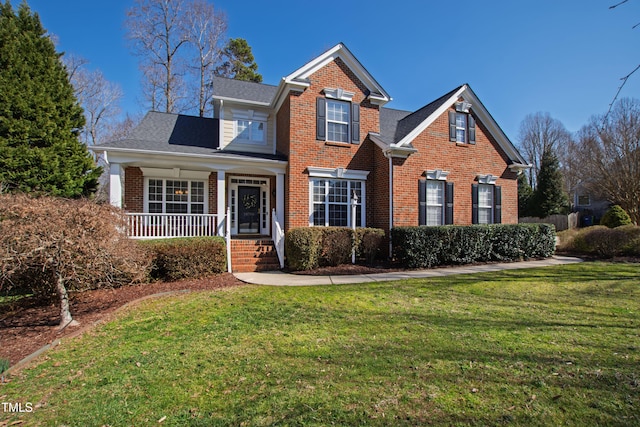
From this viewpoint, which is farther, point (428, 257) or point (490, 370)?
point (428, 257)

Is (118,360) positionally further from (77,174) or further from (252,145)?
(77,174)

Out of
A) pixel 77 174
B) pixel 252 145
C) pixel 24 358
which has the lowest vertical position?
pixel 24 358

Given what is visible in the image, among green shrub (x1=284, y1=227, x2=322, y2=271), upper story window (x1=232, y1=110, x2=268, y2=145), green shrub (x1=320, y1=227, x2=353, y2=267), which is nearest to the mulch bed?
green shrub (x1=284, y1=227, x2=322, y2=271)

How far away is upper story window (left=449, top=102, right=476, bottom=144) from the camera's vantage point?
42.5 ft

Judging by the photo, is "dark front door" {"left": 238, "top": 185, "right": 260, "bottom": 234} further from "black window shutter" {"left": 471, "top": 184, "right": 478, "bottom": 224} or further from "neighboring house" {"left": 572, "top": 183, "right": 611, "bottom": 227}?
"neighboring house" {"left": 572, "top": 183, "right": 611, "bottom": 227}

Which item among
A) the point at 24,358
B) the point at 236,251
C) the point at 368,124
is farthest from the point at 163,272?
the point at 368,124

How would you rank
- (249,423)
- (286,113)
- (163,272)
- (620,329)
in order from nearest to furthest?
(249,423) → (620,329) → (163,272) → (286,113)

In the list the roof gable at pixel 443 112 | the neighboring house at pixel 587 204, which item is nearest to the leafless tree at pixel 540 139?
the neighboring house at pixel 587 204

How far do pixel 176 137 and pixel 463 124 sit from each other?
40.7ft

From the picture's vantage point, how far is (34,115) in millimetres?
10641

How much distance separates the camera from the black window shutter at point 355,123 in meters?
12.2

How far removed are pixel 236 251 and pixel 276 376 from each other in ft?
24.4

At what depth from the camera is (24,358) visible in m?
3.92

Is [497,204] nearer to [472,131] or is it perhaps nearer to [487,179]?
[487,179]
